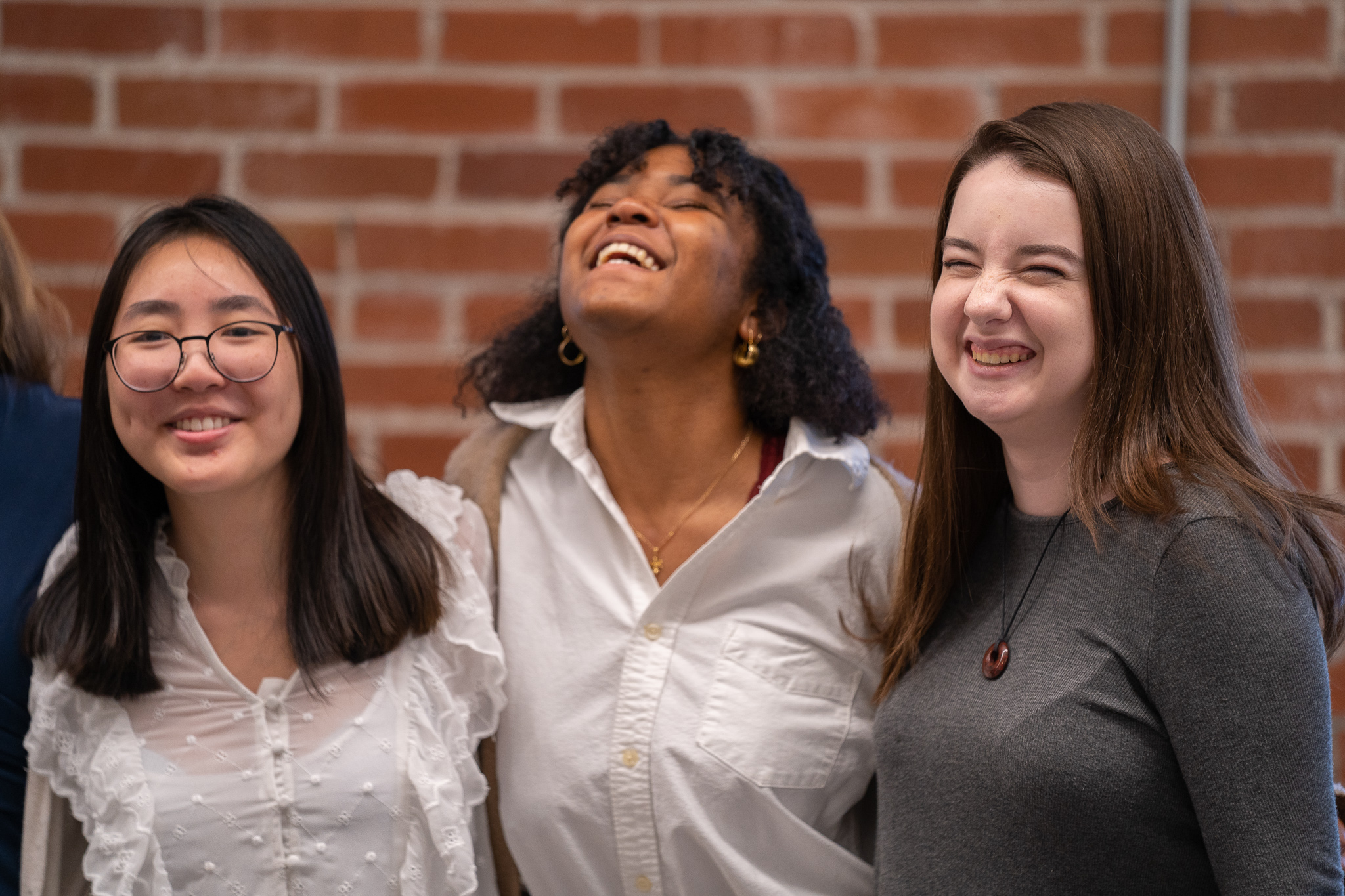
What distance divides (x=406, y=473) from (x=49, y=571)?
1.61ft

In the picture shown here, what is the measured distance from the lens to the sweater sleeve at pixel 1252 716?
1.12 meters

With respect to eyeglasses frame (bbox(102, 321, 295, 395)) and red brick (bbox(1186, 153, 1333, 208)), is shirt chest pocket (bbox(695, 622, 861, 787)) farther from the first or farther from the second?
red brick (bbox(1186, 153, 1333, 208))

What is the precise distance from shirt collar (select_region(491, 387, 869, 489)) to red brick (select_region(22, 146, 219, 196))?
759 mm

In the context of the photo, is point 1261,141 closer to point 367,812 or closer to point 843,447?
point 843,447

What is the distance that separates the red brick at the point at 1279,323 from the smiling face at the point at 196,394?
162cm

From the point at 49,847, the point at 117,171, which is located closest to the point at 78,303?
the point at 117,171

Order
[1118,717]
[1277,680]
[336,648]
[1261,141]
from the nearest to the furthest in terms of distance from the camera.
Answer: [1277,680], [1118,717], [336,648], [1261,141]

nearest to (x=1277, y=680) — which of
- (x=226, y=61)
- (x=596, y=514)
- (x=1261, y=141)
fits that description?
(x=596, y=514)

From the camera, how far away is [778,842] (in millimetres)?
1643

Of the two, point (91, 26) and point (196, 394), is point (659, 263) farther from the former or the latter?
point (91, 26)

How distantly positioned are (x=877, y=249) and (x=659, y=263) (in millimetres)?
580

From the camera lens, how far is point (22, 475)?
1720 millimetres

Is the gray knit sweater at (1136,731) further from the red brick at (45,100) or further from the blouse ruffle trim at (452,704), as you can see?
the red brick at (45,100)

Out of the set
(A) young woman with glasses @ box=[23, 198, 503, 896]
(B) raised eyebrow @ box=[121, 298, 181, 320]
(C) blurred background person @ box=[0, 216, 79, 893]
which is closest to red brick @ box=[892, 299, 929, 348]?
(A) young woman with glasses @ box=[23, 198, 503, 896]
